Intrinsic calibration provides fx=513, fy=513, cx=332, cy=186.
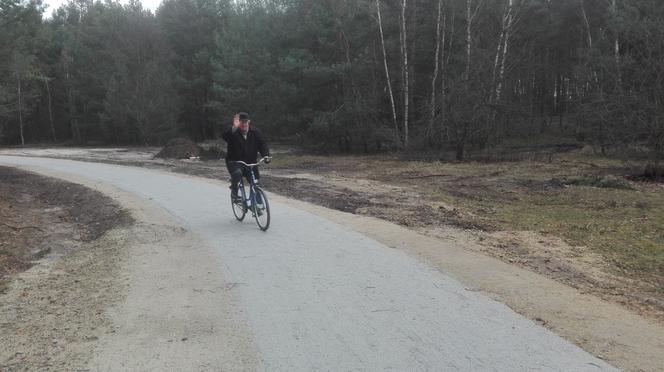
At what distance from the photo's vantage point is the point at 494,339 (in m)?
4.35

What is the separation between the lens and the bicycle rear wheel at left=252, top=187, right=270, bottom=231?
29.0 feet

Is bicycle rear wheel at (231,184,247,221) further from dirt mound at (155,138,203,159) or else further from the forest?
dirt mound at (155,138,203,159)

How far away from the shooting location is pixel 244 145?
30.3 ft

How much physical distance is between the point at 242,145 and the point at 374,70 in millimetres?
21870

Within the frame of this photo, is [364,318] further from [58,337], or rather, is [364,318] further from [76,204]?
[76,204]

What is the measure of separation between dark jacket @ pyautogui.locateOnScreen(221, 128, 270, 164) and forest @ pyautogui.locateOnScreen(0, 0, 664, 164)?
1268cm

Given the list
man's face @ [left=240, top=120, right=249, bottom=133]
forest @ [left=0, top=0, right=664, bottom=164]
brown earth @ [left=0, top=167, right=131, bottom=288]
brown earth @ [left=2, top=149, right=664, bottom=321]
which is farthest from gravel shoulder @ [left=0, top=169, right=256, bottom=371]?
forest @ [left=0, top=0, right=664, bottom=164]

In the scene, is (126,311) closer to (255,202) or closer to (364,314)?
(364,314)

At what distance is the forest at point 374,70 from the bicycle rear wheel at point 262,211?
1288 centimetres

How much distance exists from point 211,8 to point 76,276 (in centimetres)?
4810

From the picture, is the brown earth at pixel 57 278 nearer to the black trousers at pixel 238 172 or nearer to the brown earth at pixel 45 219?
the brown earth at pixel 45 219

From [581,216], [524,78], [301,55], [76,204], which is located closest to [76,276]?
[76,204]

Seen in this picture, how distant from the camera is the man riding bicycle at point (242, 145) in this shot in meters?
9.20

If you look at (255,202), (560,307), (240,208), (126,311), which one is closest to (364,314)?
(560,307)
